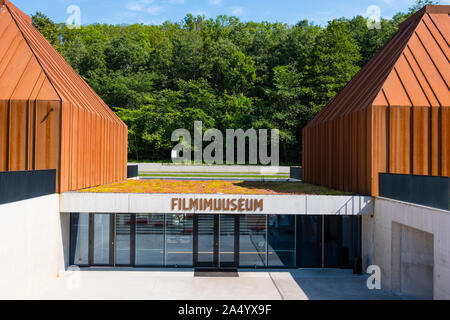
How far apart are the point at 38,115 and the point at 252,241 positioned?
34.2 ft

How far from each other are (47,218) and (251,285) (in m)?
7.91

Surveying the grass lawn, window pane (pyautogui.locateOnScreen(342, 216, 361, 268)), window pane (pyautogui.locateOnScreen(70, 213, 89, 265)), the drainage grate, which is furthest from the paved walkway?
the grass lawn

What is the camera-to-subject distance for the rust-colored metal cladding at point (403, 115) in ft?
51.7

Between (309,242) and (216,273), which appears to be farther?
(309,242)

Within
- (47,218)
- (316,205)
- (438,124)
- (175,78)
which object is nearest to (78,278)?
(47,218)

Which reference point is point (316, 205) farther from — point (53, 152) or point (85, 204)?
point (53, 152)

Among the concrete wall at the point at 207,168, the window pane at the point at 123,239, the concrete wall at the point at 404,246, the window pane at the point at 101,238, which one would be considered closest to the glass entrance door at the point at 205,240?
the window pane at the point at 123,239

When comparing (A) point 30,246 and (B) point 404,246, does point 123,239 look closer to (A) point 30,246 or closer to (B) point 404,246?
(A) point 30,246

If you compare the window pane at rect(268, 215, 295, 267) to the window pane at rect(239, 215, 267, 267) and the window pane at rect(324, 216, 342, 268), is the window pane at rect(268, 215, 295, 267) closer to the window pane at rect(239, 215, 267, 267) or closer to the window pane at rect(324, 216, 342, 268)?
the window pane at rect(239, 215, 267, 267)

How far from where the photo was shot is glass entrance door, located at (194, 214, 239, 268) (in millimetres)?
16703

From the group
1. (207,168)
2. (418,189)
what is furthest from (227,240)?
(207,168)

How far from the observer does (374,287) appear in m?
14.4

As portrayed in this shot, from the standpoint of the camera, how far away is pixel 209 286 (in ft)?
46.6
